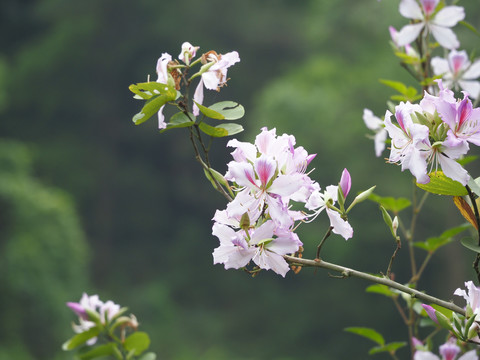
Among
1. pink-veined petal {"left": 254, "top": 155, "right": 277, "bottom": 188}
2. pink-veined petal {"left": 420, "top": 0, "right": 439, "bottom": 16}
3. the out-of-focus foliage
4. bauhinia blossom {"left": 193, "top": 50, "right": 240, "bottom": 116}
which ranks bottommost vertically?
the out-of-focus foliage

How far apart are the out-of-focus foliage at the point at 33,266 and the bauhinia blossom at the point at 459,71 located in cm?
599

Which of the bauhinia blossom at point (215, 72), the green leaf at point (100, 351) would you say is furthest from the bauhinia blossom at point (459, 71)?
the green leaf at point (100, 351)

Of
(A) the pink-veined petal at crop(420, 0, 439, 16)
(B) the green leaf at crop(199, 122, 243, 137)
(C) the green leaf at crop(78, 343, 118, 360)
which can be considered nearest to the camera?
(B) the green leaf at crop(199, 122, 243, 137)

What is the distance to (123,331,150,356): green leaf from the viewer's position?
81 centimetres

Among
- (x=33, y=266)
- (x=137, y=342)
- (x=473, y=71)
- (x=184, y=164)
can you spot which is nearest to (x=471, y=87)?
(x=473, y=71)

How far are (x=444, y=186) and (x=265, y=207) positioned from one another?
147mm

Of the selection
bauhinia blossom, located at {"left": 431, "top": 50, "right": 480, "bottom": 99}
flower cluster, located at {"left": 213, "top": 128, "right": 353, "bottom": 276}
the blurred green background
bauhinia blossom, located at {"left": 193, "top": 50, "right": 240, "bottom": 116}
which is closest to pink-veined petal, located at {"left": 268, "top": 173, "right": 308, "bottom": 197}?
flower cluster, located at {"left": 213, "top": 128, "right": 353, "bottom": 276}

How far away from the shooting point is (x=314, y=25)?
9203 millimetres

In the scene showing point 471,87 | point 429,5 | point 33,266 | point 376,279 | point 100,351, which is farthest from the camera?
point 33,266

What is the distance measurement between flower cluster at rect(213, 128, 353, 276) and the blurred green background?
257 inches

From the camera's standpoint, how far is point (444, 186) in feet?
1.80

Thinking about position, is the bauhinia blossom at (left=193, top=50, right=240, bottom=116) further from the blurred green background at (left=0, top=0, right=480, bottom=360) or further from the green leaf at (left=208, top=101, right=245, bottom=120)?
the blurred green background at (left=0, top=0, right=480, bottom=360)

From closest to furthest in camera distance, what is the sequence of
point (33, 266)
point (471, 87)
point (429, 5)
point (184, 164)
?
1. point (429, 5)
2. point (471, 87)
3. point (33, 266)
4. point (184, 164)

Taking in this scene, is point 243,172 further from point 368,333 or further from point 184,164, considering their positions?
point 184,164
